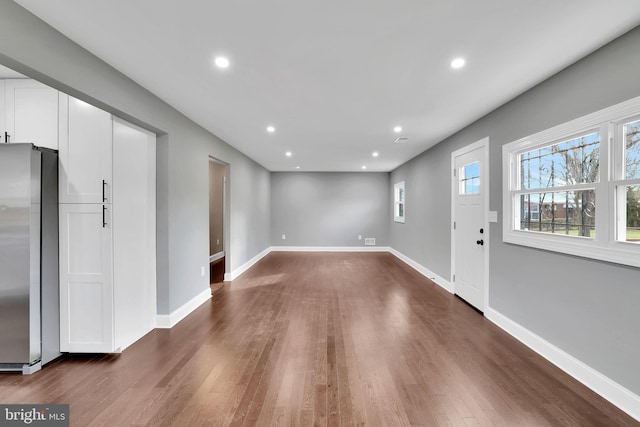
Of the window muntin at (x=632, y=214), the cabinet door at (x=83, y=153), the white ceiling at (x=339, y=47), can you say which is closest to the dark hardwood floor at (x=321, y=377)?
the window muntin at (x=632, y=214)

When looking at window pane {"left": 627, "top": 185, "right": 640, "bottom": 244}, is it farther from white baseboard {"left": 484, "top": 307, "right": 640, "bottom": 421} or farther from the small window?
the small window

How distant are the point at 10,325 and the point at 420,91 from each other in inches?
160

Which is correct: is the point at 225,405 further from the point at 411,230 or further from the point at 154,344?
the point at 411,230

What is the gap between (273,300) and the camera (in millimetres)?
3971

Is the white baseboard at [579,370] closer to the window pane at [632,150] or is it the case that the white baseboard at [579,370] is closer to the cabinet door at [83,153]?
the window pane at [632,150]

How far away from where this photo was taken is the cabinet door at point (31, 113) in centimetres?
236

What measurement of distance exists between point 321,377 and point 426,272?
12.9 feet

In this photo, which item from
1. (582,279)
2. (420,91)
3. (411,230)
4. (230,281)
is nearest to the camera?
(582,279)

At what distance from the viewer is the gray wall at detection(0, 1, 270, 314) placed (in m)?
1.62

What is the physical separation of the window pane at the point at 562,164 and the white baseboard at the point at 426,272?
7.07 ft

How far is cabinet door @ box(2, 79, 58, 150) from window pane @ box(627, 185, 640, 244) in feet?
15.0

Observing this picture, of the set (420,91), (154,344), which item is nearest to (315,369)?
(154,344)

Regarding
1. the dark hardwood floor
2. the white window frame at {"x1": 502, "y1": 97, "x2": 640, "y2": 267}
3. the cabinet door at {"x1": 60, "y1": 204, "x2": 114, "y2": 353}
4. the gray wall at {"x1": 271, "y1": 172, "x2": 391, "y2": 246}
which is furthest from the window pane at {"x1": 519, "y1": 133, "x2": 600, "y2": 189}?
the gray wall at {"x1": 271, "y1": 172, "x2": 391, "y2": 246}

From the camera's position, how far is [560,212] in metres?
2.46
